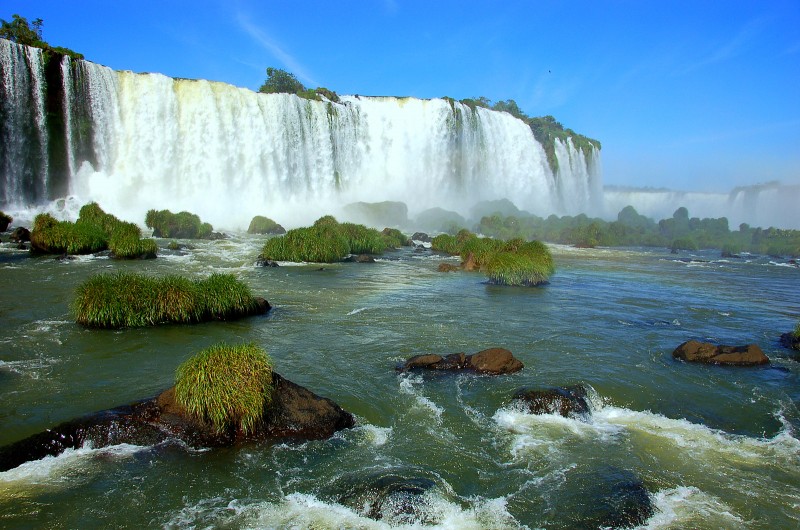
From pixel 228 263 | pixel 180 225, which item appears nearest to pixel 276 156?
pixel 180 225

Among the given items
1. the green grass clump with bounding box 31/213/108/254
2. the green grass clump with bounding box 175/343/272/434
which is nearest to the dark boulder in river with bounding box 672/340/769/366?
the green grass clump with bounding box 175/343/272/434

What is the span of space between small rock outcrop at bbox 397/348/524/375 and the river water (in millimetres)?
269

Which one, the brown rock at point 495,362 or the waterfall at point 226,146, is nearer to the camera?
the brown rock at point 495,362

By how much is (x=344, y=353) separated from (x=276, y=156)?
1567 inches

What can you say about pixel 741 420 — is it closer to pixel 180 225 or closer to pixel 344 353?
pixel 344 353

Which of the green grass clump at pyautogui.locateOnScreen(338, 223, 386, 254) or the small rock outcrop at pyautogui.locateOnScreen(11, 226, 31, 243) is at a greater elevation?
the small rock outcrop at pyautogui.locateOnScreen(11, 226, 31, 243)

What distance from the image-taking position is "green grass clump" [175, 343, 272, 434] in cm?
723

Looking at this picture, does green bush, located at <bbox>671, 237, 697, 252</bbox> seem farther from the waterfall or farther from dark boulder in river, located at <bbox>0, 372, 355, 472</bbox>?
dark boulder in river, located at <bbox>0, 372, 355, 472</bbox>

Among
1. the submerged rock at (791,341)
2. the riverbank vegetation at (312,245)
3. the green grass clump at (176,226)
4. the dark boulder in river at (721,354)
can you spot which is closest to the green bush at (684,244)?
the riverbank vegetation at (312,245)

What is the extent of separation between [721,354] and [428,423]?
746cm

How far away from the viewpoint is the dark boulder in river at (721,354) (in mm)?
11508

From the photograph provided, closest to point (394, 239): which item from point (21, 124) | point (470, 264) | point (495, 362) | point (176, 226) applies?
point (470, 264)

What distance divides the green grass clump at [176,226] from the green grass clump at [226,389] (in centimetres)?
2935

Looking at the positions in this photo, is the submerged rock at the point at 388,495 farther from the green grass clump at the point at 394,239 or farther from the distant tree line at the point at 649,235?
the distant tree line at the point at 649,235
